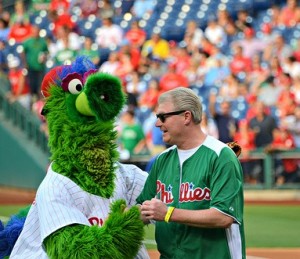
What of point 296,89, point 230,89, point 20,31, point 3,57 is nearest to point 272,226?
point 296,89

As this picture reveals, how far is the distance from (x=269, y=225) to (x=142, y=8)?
9.22 meters

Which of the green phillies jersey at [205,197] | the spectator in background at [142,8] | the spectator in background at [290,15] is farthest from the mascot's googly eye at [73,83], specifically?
the spectator in background at [142,8]

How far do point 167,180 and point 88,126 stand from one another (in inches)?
17.9

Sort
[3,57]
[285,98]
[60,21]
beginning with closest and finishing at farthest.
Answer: [285,98] → [3,57] → [60,21]

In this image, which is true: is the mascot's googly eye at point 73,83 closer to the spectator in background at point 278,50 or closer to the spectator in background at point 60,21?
the spectator in background at point 278,50

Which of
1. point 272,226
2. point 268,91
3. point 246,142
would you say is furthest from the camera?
point 268,91

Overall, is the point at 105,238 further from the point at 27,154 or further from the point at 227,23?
the point at 227,23

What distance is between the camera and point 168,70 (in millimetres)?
15641

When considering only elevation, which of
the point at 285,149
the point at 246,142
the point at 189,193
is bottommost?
the point at 285,149

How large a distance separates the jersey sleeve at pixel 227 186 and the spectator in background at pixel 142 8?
14.7 meters

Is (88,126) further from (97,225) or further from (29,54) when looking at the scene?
(29,54)

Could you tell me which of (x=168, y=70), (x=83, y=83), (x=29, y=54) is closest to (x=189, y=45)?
(x=168, y=70)

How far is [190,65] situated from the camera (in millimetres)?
15477

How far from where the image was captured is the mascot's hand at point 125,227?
3.73 meters
